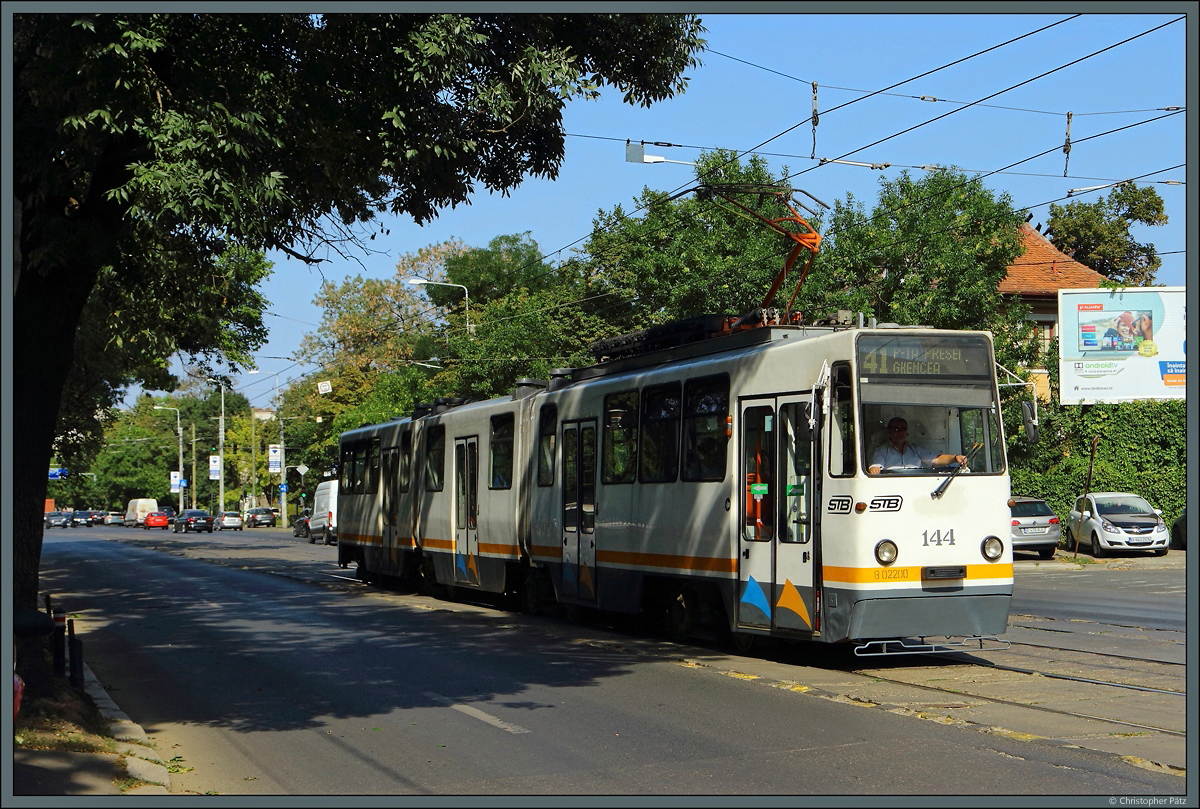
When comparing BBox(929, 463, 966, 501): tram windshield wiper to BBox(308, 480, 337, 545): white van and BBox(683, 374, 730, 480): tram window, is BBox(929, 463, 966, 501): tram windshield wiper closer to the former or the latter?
BBox(683, 374, 730, 480): tram window

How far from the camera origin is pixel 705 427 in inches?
562

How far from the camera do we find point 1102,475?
38188mm

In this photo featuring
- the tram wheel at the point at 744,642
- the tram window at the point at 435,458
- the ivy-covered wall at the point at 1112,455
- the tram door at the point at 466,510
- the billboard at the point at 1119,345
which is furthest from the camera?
the billboard at the point at 1119,345

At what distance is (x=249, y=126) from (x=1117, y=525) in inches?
1139

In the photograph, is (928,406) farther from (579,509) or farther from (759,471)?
(579,509)

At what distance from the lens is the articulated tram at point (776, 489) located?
11.9 metres

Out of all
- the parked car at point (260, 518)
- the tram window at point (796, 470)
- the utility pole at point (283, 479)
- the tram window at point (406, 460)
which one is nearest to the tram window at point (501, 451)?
the tram window at point (406, 460)

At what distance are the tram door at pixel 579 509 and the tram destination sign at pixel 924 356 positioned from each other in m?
5.57

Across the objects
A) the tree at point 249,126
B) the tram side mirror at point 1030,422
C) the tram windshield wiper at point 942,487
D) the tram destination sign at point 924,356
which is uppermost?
the tree at point 249,126

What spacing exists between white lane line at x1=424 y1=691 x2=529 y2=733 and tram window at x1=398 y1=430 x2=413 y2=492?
13.2 meters

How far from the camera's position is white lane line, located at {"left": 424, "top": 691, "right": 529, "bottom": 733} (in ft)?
32.0

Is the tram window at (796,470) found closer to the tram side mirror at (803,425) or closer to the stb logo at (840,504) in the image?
the tram side mirror at (803,425)

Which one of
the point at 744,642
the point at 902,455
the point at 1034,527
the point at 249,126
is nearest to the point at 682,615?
the point at 744,642

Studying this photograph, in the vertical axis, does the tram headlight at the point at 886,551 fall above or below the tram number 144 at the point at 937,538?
below
